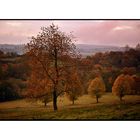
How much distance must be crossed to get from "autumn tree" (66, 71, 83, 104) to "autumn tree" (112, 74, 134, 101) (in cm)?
30

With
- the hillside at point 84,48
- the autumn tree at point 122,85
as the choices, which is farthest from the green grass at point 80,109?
the hillside at point 84,48

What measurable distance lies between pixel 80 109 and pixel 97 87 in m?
0.24

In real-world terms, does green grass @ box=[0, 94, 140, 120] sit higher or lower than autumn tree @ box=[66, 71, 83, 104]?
lower

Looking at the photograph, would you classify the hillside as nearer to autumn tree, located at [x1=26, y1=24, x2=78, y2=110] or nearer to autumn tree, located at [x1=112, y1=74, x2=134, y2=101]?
autumn tree, located at [x1=26, y1=24, x2=78, y2=110]

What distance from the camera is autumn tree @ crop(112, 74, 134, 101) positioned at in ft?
10.8

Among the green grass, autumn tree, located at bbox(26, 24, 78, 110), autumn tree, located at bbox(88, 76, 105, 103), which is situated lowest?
the green grass

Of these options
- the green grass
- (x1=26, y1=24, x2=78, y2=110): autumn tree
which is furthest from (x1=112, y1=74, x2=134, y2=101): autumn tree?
(x1=26, y1=24, x2=78, y2=110): autumn tree

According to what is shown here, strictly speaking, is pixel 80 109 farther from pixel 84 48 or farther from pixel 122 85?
pixel 84 48
